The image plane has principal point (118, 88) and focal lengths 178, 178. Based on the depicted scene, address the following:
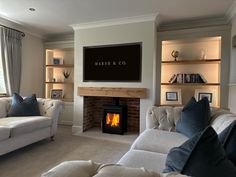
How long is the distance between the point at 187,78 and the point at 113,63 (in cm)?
164

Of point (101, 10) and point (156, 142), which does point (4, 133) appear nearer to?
point (156, 142)

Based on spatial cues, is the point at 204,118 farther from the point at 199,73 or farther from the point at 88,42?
the point at 88,42

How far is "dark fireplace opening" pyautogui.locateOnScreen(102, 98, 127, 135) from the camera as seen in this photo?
12.7 feet

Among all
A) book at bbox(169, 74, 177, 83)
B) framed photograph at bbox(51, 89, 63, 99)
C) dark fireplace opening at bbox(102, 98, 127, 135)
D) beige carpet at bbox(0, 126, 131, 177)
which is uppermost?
book at bbox(169, 74, 177, 83)

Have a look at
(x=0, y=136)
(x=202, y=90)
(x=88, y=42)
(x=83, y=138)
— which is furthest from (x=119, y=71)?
(x=0, y=136)

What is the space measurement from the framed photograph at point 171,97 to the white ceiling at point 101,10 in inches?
60.3

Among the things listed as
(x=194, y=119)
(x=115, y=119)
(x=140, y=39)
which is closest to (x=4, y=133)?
(x=115, y=119)

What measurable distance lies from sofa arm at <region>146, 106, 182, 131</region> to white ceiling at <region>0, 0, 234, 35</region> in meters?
1.77

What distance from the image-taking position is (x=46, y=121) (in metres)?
3.23

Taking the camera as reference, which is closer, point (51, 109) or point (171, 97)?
point (51, 109)

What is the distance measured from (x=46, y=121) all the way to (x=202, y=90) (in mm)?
3274

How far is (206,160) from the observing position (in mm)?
806

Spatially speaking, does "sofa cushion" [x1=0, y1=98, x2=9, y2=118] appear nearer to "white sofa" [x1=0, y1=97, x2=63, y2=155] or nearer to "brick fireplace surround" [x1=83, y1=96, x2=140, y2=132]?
"white sofa" [x1=0, y1=97, x2=63, y2=155]

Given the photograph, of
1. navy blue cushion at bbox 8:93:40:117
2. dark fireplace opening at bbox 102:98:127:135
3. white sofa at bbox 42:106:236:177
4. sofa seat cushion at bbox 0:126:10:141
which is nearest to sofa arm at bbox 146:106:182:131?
white sofa at bbox 42:106:236:177
